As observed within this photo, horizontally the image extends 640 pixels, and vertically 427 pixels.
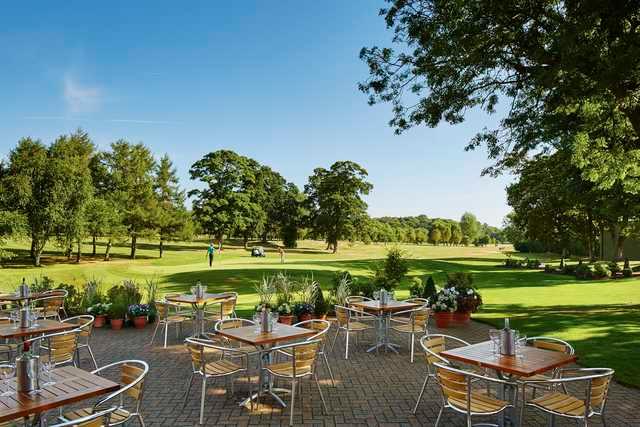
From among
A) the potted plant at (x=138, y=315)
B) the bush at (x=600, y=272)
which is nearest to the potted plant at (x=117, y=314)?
the potted plant at (x=138, y=315)

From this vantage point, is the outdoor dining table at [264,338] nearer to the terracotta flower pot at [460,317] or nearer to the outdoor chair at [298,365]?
the outdoor chair at [298,365]

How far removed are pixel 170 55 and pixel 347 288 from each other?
9.63 m

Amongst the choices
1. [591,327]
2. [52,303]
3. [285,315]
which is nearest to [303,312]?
[285,315]

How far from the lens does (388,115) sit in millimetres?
8969

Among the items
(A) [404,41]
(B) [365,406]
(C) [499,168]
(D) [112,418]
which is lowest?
(B) [365,406]

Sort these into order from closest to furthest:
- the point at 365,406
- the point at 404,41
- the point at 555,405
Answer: the point at 555,405
the point at 365,406
the point at 404,41

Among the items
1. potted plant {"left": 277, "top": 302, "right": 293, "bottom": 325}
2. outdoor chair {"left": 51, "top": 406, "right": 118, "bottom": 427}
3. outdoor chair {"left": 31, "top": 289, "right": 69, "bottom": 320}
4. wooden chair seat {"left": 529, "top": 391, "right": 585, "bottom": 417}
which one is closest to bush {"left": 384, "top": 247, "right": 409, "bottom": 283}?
potted plant {"left": 277, "top": 302, "right": 293, "bottom": 325}

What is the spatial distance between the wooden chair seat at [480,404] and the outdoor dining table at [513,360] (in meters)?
0.25

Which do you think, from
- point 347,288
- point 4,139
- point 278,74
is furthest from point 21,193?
point 347,288

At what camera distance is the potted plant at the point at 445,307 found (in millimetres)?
10125

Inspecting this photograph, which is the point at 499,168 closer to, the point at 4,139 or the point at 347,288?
the point at 347,288

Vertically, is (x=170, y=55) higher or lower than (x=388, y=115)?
higher

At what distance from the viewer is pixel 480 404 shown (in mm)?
3982

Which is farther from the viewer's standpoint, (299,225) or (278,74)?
(299,225)
